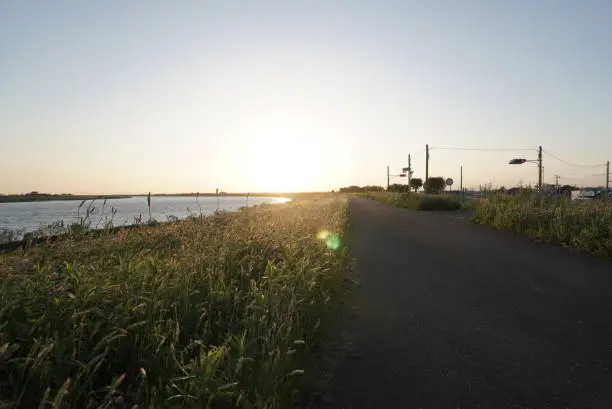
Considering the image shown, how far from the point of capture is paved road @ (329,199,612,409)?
349cm

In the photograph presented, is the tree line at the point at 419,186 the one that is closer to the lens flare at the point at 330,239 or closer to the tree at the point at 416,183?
the tree at the point at 416,183

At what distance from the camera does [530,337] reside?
15.7 feet

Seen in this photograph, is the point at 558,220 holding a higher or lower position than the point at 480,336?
higher

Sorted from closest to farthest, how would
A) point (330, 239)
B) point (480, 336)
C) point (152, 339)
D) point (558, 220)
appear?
point (152, 339) → point (480, 336) → point (330, 239) → point (558, 220)

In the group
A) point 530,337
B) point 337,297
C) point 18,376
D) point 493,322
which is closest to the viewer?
point 18,376

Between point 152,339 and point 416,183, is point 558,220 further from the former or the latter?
point 416,183

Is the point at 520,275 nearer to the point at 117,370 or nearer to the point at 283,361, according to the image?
the point at 283,361

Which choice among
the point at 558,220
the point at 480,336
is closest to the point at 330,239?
the point at 480,336

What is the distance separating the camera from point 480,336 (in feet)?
15.8

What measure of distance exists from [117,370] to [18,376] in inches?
26.3

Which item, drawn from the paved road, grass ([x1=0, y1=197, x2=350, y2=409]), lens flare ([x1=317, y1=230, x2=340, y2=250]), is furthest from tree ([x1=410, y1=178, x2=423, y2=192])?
grass ([x1=0, y1=197, x2=350, y2=409])

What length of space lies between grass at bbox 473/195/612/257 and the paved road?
1.56 meters

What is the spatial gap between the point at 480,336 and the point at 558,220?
10.0m

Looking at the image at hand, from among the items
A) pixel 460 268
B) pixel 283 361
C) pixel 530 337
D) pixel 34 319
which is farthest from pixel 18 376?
pixel 460 268
